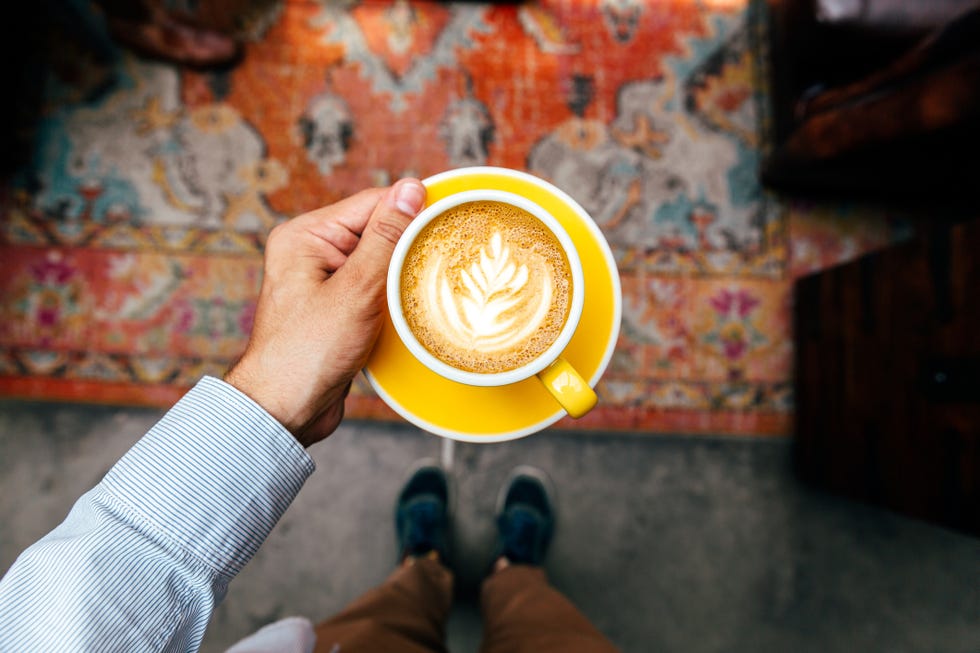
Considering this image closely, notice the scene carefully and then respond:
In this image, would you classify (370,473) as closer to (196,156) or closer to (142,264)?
(142,264)

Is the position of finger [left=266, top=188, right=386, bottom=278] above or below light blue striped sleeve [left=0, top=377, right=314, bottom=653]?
→ above

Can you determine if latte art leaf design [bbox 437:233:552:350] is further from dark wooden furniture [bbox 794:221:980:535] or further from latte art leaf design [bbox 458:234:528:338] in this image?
dark wooden furniture [bbox 794:221:980:535]

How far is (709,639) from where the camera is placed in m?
1.40

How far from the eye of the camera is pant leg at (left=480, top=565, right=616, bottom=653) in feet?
3.15

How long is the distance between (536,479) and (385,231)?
942mm

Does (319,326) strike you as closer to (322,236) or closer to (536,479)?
(322,236)

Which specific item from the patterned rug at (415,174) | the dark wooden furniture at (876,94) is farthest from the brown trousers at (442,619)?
the dark wooden furniture at (876,94)

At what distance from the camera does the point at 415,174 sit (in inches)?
55.0

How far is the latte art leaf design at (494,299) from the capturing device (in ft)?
2.02

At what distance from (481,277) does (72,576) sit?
51 cm

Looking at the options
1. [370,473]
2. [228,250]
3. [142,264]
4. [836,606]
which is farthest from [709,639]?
[142,264]

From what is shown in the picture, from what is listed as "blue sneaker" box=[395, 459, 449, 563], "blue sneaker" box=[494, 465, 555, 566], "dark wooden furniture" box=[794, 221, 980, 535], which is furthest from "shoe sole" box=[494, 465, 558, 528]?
"dark wooden furniture" box=[794, 221, 980, 535]

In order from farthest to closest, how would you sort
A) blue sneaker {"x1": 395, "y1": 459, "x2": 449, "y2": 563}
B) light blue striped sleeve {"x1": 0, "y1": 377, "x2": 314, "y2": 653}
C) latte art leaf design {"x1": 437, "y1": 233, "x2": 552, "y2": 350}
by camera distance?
blue sneaker {"x1": 395, "y1": 459, "x2": 449, "y2": 563} → latte art leaf design {"x1": 437, "y1": 233, "x2": 552, "y2": 350} → light blue striped sleeve {"x1": 0, "y1": 377, "x2": 314, "y2": 653}

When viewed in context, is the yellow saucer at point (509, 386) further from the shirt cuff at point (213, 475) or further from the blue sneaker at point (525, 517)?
the blue sneaker at point (525, 517)
